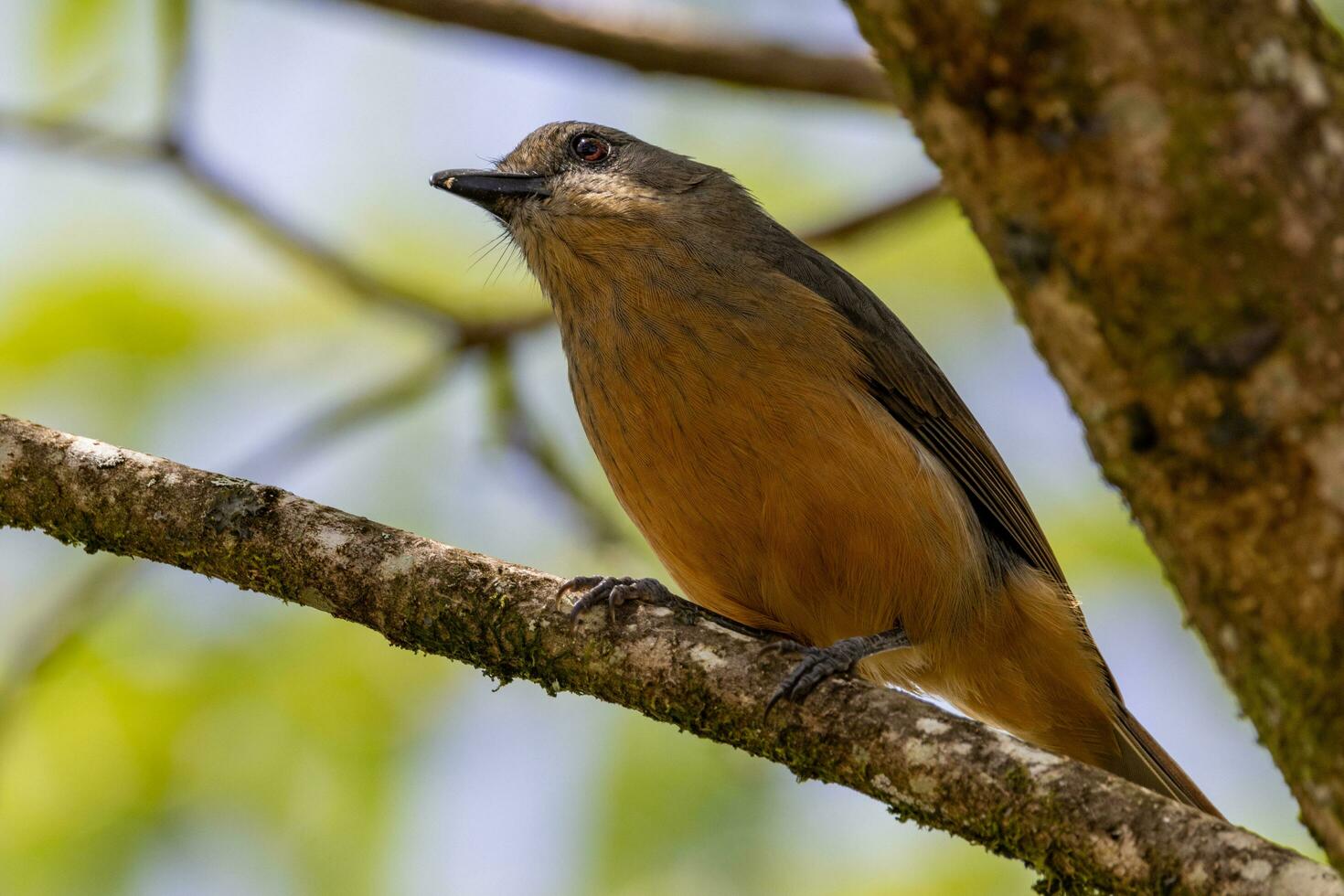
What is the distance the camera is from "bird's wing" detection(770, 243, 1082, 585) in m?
5.45

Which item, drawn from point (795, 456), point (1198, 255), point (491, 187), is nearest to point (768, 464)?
point (795, 456)

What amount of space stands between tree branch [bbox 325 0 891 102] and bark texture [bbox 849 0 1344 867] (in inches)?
189

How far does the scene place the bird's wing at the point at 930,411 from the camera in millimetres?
5453

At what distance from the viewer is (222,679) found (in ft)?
22.5

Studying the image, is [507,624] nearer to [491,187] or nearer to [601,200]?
[601,200]

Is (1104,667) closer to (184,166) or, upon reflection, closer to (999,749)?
(999,749)

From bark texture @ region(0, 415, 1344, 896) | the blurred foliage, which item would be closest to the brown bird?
bark texture @ region(0, 415, 1344, 896)

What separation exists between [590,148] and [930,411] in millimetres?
1903

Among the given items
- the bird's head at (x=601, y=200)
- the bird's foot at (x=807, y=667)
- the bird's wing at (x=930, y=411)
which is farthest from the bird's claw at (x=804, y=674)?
the bird's head at (x=601, y=200)

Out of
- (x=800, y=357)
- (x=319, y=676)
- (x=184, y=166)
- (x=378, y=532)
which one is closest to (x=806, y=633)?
(x=800, y=357)

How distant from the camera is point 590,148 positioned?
6.08 m

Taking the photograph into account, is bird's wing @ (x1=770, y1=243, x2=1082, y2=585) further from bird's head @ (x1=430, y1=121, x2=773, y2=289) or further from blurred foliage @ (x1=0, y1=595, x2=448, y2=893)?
blurred foliage @ (x1=0, y1=595, x2=448, y2=893)

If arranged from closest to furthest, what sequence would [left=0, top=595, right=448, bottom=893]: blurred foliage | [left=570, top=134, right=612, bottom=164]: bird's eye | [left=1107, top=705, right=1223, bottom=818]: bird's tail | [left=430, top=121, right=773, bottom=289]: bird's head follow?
[left=1107, top=705, right=1223, bottom=818]: bird's tail < [left=430, top=121, right=773, bottom=289]: bird's head < [left=570, top=134, right=612, bottom=164]: bird's eye < [left=0, top=595, right=448, bottom=893]: blurred foliage

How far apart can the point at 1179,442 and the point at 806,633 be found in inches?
130
